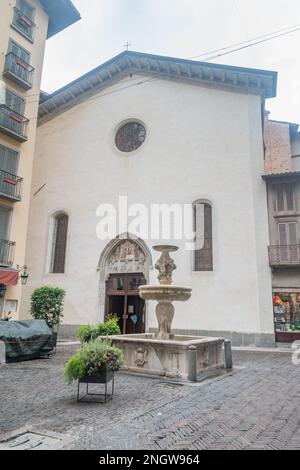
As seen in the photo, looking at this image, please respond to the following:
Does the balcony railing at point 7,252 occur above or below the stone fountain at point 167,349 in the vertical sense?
above

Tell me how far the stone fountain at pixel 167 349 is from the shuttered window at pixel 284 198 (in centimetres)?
836

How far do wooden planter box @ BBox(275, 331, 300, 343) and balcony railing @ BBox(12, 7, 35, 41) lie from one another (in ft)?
67.5

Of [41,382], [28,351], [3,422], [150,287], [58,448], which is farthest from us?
[28,351]

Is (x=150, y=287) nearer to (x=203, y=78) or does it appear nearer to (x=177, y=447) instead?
(x=177, y=447)

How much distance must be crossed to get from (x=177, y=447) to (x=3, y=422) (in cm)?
244

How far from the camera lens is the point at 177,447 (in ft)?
12.3

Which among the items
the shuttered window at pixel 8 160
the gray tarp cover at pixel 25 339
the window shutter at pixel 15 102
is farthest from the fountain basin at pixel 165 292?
the window shutter at pixel 15 102

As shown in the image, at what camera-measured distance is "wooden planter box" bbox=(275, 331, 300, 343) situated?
14.7 m

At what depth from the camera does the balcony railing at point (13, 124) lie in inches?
704

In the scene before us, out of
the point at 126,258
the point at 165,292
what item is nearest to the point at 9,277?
the point at 126,258

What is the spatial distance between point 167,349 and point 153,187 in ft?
38.5

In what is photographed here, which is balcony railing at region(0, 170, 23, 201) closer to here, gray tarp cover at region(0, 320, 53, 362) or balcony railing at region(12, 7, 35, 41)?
balcony railing at region(12, 7, 35, 41)

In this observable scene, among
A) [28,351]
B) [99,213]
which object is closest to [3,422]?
[28,351]

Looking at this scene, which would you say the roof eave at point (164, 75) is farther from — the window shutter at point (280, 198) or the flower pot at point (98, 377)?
the flower pot at point (98, 377)
